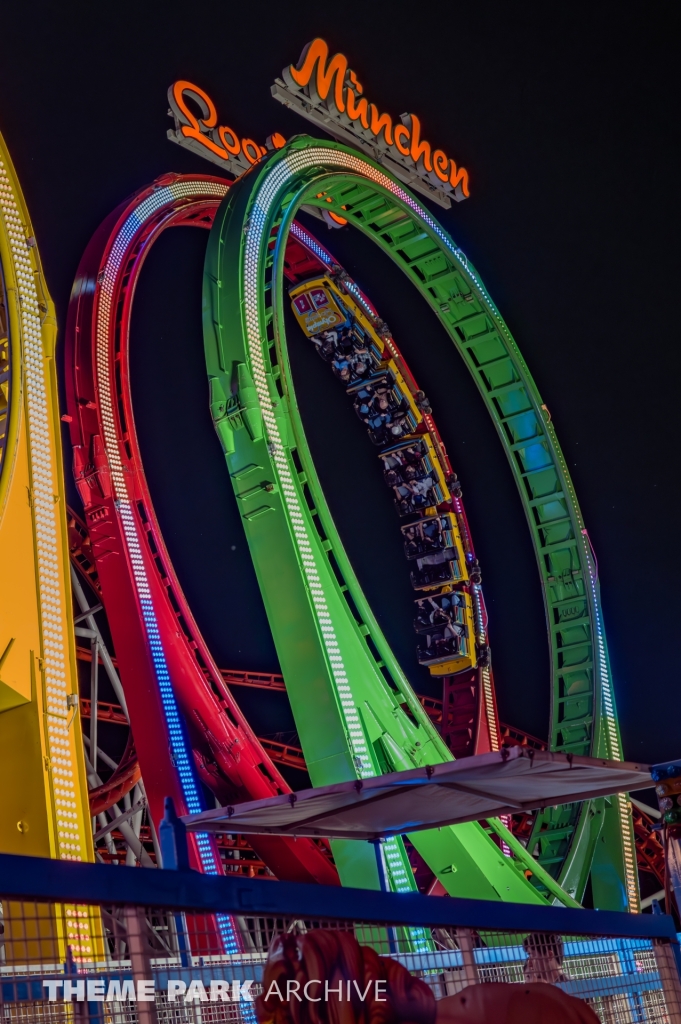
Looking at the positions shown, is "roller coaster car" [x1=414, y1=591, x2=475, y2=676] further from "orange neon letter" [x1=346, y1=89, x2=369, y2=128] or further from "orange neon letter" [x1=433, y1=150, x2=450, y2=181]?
"orange neon letter" [x1=346, y1=89, x2=369, y2=128]

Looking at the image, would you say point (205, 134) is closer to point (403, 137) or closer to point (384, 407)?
point (403, 137)

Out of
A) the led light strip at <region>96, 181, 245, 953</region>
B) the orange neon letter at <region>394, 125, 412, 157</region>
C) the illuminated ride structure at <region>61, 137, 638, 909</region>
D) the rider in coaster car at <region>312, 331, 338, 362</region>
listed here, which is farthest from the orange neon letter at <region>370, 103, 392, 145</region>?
the led light strip at <region>96, 181, 245, 953</region>

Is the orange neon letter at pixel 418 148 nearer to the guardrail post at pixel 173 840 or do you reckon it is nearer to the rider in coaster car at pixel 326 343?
the rider in coaster car at pixel 326 343

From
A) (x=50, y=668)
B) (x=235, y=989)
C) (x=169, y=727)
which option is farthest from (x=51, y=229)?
(x=235, y=989)

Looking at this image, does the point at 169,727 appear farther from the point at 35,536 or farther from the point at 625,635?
the point at 625,635

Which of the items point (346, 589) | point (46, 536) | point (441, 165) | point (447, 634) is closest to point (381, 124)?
point (441, 165)

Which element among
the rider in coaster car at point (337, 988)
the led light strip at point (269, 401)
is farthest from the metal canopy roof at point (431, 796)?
the rider in coaster car at point (337, 988)

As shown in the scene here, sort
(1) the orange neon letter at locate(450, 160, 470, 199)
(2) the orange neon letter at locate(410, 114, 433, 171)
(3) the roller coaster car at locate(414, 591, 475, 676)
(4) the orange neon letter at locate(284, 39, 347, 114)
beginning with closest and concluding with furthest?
(4) the orange neon letter at locate(284, 39, 347, 114)
(3) the roller coaster car at locate(414, 591, 475, 676)
(2) the orange neon letter at locate(410, 114, 433, 171)
(1) the orange neon letter at locate(450, 160, 470, 199)
